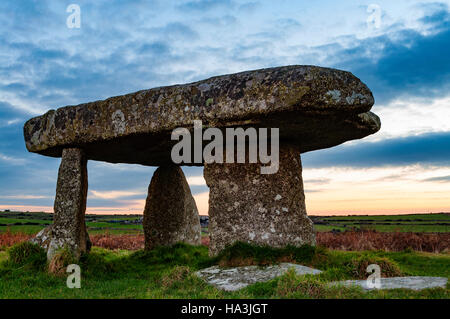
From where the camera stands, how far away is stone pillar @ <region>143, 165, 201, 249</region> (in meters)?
14.5

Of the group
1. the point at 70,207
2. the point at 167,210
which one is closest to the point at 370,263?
the point at 70,207

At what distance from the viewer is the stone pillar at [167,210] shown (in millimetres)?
14523

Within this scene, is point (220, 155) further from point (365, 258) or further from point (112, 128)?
point (365, 258)

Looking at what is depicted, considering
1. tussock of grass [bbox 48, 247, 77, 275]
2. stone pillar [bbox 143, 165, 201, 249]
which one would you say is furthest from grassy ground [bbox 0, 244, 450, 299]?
stone pillar [bbox 143, 165, 201, 249]

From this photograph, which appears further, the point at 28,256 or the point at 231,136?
the point at 28,256

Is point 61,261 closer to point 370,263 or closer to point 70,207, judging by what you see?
Result: point 70,207

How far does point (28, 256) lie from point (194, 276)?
5.34 metres

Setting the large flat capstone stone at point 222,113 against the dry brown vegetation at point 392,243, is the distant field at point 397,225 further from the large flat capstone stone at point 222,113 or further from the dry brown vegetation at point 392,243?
the large flat capstone stone at point 222,113

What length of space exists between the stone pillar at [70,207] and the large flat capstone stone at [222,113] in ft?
1.67

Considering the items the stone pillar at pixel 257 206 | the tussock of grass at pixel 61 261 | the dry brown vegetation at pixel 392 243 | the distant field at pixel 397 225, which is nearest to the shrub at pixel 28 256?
the tussock of grass at pixel 61 261

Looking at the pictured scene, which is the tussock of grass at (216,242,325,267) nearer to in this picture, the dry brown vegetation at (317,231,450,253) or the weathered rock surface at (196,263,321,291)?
the weathered rock surface at (196,263,321,291)

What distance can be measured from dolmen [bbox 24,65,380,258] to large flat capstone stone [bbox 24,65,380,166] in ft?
0.08

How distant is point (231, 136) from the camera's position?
9867mm

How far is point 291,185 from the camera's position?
34.8ft
